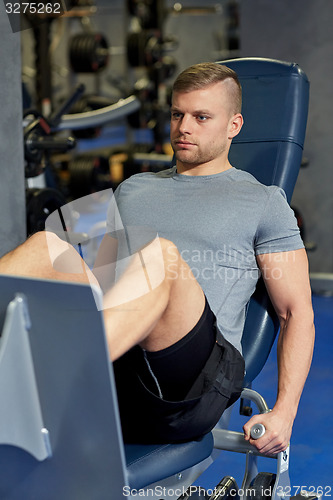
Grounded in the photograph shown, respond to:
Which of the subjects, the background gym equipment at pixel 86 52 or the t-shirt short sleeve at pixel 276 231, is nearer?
the t-shirt short sleeve at pixel 276 231

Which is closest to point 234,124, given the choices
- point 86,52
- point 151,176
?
point 151,176

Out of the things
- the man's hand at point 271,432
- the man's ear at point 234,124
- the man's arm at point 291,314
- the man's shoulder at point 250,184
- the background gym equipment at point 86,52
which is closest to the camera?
the man's hand at point 271,432

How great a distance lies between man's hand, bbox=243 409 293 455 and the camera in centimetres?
138

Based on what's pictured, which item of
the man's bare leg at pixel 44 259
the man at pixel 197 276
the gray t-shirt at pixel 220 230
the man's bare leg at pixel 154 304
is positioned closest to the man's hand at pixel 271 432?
the man at pixel 197 276

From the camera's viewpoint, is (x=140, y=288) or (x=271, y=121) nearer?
(x=140, y=288)

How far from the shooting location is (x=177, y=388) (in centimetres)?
131

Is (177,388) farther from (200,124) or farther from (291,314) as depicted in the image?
(200,124)

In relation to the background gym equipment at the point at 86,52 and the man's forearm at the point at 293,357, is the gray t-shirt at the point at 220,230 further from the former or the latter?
the background gym equipment at the point at 86,52

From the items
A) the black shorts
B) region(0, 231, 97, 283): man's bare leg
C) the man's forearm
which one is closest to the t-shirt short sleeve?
the man's forearm

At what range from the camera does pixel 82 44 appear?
6039 millimetres

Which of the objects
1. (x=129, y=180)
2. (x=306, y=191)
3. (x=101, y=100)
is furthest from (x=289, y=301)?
(x=101, y=100)

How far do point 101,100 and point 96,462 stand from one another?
189 inches

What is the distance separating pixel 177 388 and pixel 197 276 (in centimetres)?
29

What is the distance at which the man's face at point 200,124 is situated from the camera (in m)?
1.63
